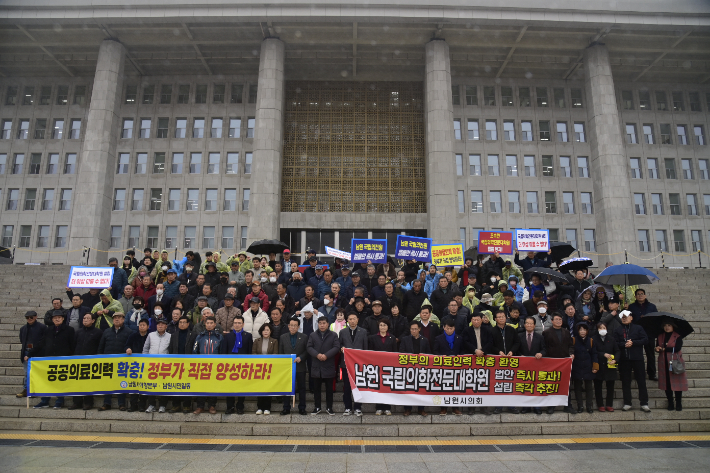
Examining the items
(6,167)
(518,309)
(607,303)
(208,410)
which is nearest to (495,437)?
(518,309)

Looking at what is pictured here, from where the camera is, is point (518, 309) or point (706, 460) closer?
point (706, 460)

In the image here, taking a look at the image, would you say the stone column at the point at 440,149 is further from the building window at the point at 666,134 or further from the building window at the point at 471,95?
the building window at the point at 666,134

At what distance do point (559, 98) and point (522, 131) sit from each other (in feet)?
14.7

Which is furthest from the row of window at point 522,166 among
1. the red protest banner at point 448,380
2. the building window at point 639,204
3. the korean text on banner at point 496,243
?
the red protest banner at point 448,380

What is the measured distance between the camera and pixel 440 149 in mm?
31953

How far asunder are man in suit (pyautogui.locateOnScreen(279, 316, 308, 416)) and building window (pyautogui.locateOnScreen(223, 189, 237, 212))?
27.3 metres

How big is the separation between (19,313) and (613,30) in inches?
1490

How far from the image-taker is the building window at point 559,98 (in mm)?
38284

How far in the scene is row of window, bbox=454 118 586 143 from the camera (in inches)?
1473

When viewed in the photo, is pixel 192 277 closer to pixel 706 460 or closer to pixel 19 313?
pixel 19 313

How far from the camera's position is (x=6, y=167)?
37.1 meters

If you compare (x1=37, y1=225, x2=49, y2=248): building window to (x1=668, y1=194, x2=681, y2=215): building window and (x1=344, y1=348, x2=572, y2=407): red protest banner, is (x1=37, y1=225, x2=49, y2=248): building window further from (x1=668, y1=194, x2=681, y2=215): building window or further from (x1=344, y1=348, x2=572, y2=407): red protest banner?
(x1=668, y1=194, x2=681, y2=215): building window

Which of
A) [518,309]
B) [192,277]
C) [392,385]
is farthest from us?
[192,277]

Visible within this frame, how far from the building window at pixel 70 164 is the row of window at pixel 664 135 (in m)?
44.4
